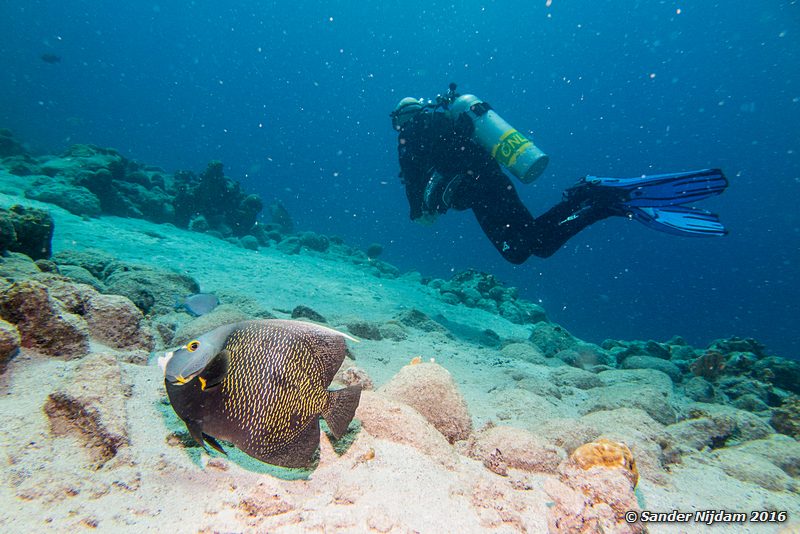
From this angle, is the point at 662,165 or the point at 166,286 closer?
the point at 166,286

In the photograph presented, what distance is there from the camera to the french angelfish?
1.46 metres

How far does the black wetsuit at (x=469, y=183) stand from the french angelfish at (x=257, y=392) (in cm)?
644

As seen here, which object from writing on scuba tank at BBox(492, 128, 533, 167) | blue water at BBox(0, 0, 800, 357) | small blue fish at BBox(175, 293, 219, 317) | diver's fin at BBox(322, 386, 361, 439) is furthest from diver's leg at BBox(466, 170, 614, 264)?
blue water at BBox(0, 0, 800, 357)

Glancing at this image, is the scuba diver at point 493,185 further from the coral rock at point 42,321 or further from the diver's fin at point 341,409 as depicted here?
the diver's fin at point 341,409

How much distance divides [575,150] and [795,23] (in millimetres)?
62095

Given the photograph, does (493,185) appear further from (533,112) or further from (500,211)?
(533,112)

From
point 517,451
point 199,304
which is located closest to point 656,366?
point 517,451

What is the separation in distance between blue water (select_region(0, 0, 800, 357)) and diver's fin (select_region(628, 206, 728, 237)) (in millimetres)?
54287

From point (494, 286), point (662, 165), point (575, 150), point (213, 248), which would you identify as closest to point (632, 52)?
point (575, 150)

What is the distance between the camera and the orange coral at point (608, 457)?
1800mm

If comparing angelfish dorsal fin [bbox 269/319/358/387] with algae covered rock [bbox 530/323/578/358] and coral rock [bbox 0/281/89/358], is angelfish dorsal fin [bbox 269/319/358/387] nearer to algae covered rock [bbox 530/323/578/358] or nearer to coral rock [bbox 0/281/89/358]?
coral rock [bbox 0/281/89/358]

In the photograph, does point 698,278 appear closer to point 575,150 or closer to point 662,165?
point 662,165

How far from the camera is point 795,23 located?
5328 cm

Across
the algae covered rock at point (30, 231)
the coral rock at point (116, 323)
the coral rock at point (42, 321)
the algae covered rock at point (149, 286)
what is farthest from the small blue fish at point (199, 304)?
the coral rock at point (42, 321)
